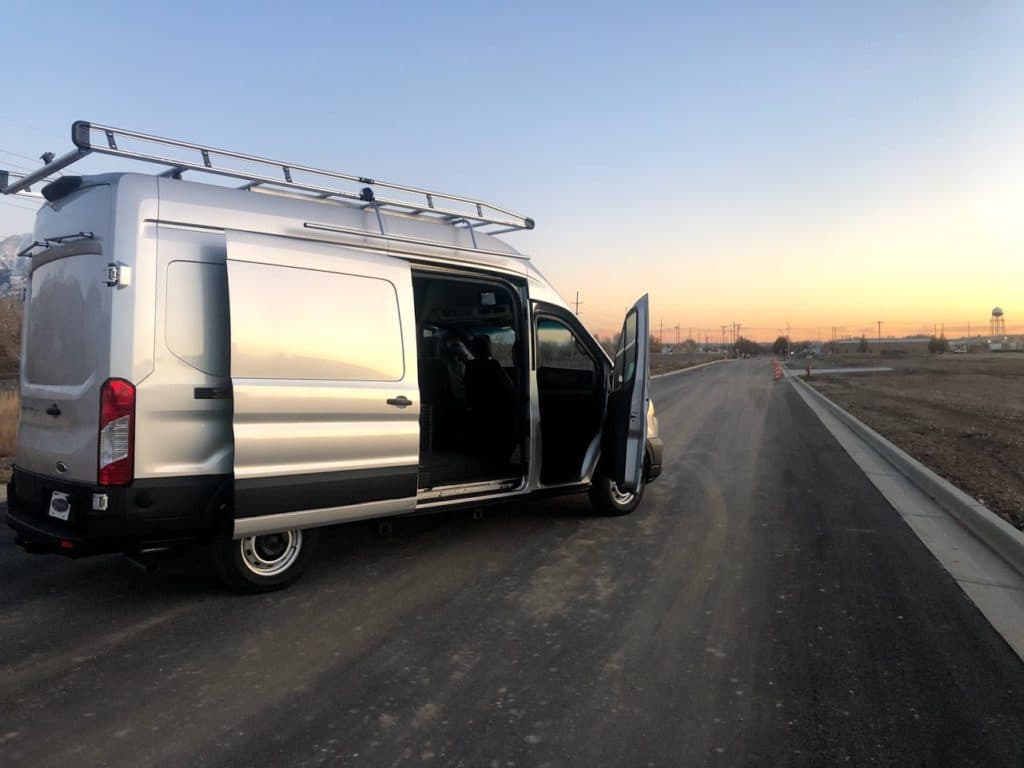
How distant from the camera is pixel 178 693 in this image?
351 cm

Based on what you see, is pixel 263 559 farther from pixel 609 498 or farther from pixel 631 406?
pixel 609 498

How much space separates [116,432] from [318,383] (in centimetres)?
122

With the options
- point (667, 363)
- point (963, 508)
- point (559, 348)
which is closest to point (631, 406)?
point (559, 348)

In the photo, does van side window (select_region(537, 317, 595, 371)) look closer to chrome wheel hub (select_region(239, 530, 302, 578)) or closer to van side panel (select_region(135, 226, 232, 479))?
chrome wheel hub (select_region(239, 530, 302, 578))

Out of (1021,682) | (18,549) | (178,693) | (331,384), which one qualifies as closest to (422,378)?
(331,384)

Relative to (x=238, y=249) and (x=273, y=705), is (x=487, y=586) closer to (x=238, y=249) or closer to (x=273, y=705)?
(x=273, y=705)

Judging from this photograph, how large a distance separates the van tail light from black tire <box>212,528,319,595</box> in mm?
739

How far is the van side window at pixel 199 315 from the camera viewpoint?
4340mm

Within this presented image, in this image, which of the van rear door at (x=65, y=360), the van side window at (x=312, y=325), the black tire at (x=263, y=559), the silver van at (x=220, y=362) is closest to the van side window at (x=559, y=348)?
the silver van at (x=220, y=362)

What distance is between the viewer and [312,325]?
15.9 feet

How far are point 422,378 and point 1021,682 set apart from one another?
17.8 feet

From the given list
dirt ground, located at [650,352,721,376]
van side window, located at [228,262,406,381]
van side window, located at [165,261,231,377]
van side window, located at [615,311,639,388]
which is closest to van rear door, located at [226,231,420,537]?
van side window, located at [228,262,406,381]

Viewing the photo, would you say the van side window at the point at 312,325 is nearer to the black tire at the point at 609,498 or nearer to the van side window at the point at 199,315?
the van side window at the point at 199,315

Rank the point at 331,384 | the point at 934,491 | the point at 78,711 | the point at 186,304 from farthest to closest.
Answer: the point at 934,491 < the point at 331,384 < the point at 186,304 < the point at 78,711
